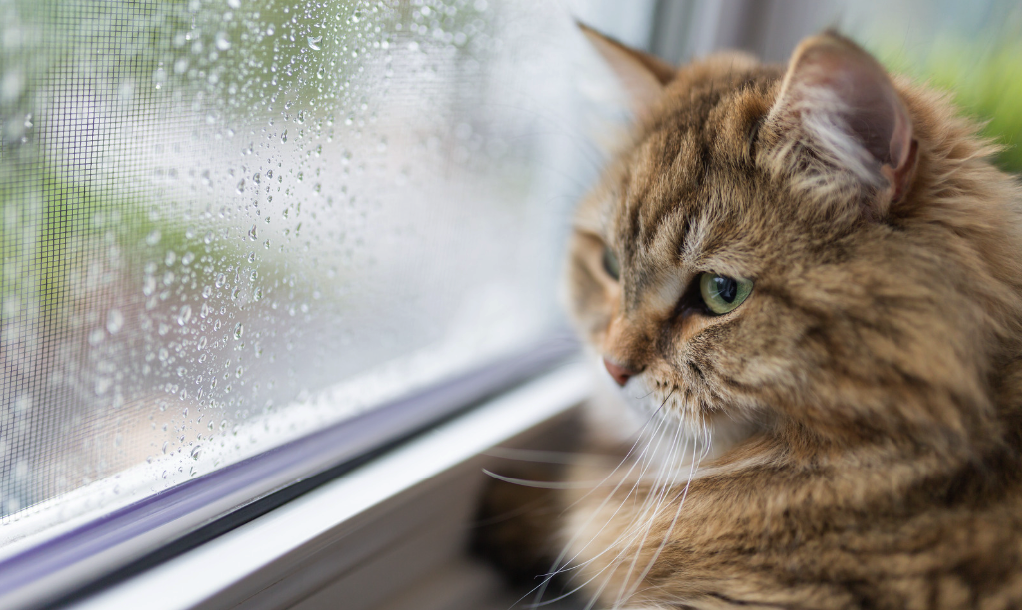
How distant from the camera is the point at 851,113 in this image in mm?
631

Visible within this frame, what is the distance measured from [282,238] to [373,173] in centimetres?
19

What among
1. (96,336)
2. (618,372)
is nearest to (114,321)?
(96,336)

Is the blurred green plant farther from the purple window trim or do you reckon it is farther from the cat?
the purple window trim

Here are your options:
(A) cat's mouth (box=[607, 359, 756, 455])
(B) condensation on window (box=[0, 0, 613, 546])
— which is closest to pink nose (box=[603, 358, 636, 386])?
(A) cat's mouth (box=[607, 359, 756, 455])

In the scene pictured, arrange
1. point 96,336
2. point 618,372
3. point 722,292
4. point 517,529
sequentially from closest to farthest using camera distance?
point 96,336, point 722,292, point 618,372, point 517,529

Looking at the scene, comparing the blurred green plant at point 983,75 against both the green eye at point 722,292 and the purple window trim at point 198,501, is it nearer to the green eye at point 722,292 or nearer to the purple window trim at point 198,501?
the green eye at point 722,292

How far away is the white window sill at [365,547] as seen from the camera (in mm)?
643

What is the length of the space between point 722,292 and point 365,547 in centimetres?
54

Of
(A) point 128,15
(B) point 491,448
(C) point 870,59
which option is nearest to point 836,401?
(C) point 870,59

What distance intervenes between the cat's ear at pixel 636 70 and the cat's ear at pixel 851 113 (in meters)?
0.34

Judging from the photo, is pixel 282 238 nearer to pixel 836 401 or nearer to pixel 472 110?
pixel 472 110

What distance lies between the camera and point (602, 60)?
1.03m

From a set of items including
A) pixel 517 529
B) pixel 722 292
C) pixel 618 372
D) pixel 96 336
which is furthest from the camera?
pixel 517 529

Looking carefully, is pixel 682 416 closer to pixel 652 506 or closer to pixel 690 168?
pixel 652 506
